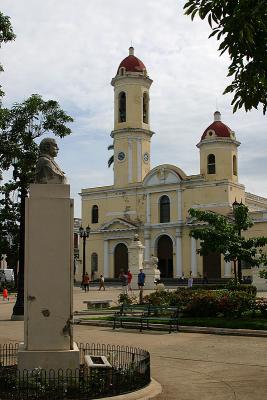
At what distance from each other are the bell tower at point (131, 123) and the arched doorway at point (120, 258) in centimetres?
619

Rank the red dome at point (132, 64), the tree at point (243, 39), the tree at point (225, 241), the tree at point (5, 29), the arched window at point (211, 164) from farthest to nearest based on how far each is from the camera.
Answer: the red dome at point (132, 64) < the arched window at point (211, 164) < the tree at point (225, 241) < the tree at point (5, 29) < the tree at point (243, 39)

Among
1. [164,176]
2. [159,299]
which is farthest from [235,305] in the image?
[164,176]

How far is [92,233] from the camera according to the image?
57.2 metres

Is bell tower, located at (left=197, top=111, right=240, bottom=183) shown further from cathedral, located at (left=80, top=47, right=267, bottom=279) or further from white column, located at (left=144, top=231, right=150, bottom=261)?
white column, located at (left=144, top=231, right=150, bottom=261)

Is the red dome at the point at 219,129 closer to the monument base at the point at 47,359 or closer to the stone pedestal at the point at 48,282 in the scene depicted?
the stone pedestal at the point at 48,282

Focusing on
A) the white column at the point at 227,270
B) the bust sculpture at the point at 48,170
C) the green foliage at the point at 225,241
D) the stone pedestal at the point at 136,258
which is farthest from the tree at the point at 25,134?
the white column at the point at 227,270

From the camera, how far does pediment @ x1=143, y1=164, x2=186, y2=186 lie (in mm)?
53188

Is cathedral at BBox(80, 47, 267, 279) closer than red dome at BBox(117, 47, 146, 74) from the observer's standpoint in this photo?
Yes

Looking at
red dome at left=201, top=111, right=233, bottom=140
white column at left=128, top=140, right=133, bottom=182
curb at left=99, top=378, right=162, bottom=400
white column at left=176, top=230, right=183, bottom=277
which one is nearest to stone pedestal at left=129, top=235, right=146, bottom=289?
white column at left=176, top=230, right=183, bottom=277

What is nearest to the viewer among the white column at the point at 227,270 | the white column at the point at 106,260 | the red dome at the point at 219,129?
the white column at the point at 227,270

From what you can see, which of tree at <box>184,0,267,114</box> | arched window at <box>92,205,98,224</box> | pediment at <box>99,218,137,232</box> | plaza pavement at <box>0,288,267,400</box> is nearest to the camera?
tree at <box>184,0,267,114</box>

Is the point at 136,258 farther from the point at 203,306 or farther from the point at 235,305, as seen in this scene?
the point at 235,305

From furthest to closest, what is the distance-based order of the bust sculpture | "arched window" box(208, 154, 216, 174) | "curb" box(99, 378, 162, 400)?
"arched window" box(208, 154, 216, 174)
the bust sculpture
"curb" box(99, 378, 162, 400)

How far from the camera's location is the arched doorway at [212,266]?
160 ft
